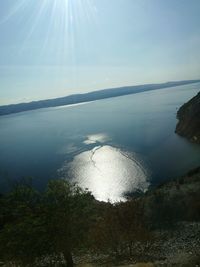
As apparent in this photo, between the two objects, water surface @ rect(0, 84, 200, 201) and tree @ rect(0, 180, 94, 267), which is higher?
tree @ rect(0, 180, 94, 267)

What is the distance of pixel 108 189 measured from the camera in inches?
3123

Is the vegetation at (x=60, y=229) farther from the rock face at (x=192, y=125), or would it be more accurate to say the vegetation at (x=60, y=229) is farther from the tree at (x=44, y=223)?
the rock face at (x=192, y=125)

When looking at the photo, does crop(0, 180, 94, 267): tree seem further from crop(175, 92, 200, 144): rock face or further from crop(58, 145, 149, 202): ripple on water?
crop(175, 92, 200, 144): rock face

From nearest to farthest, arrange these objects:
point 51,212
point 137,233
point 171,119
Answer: point 51,212 → point 137,233 → point 171,119

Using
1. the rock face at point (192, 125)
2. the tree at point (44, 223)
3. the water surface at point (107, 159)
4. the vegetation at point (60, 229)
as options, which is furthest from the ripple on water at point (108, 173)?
the tree at point (44, 223)

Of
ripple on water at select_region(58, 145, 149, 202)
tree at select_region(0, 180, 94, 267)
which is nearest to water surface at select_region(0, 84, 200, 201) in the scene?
ripple on water at select_region(58, 145, 149, 202)

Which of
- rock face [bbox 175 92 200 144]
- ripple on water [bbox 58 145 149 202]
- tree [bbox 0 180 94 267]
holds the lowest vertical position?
ripple on water [bbox 58 145 149 202]

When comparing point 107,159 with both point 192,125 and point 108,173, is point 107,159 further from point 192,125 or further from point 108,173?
point 192,125

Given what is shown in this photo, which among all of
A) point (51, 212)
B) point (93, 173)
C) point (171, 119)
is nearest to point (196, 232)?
point (51, 212)

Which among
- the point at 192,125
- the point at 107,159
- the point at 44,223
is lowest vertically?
the point at 107,159

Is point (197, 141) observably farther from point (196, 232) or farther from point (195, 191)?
point (196, 232)

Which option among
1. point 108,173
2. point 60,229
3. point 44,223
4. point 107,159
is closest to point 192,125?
point 107,159

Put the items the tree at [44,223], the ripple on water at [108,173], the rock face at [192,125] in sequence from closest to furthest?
1. the tree at [44,223]
2. the ripple on water at [108,173]
3. the rock face at [192,125]

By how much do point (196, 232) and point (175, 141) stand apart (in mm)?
81396
